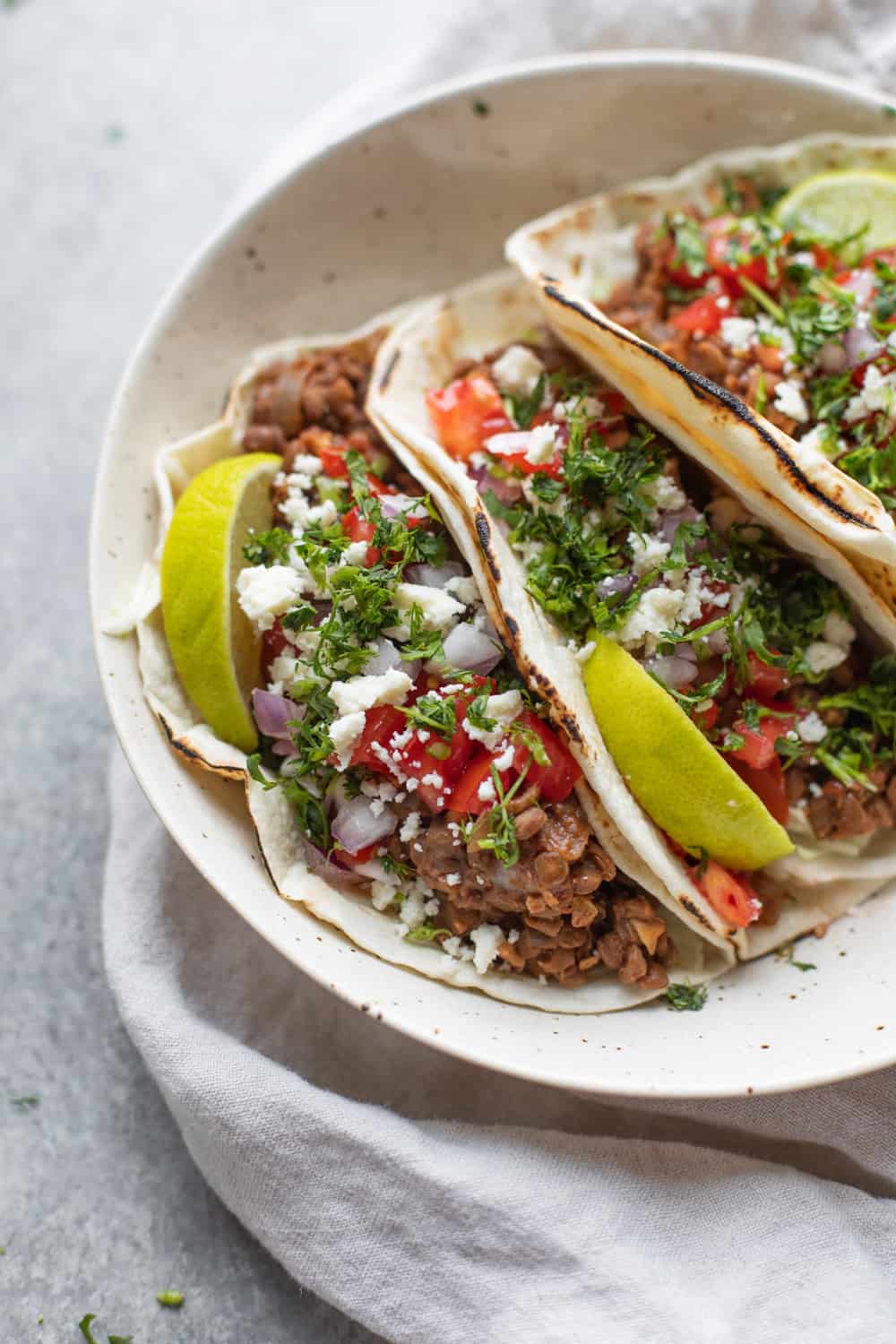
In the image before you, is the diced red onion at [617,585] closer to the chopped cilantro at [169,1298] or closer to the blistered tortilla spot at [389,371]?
the blistered tortilla spot at [389,371]

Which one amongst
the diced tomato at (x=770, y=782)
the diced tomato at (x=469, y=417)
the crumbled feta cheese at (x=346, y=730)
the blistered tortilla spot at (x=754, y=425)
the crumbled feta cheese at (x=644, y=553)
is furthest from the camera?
the diced tomato at (x=469, y=417)

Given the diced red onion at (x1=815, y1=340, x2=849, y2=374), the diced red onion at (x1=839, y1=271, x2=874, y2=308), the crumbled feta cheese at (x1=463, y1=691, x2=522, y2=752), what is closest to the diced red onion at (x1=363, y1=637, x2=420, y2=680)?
the crumbled feta cheese at (x1=463, y1=691, x2=522, y2=752)

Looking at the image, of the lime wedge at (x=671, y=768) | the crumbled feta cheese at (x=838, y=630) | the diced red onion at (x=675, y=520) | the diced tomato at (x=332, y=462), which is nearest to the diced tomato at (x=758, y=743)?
the lime wedge at (x=671, y=768)

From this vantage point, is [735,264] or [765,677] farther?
[735,264]

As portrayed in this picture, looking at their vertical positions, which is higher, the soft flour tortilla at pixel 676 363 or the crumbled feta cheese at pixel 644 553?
the soft flour tortilla at pixel 676 363

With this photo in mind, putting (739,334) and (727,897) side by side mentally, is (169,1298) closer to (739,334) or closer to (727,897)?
(727,897)

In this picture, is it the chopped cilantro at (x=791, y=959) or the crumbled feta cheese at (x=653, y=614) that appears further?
the chopped cilantro at (x=791, y=959)

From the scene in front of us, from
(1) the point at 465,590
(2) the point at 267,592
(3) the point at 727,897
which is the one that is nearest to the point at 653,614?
(1) the point at 465,590
